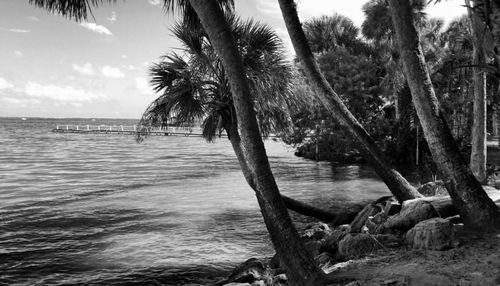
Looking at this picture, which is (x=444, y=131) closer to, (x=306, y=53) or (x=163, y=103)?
(x=306, y=53)

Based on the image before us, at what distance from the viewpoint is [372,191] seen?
17766 millimetres

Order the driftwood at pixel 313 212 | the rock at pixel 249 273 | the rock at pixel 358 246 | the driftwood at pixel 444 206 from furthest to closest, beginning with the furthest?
the driftwood at pixel 313 212
the driftwood at pixel 444 206
the rock at pixel 249 273
the rock at pixel 358 246

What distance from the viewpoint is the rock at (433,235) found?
19.4 feet

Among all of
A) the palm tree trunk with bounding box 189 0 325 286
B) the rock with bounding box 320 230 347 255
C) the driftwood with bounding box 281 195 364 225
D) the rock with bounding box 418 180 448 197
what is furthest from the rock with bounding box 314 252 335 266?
the rock with bounding box 418 180 448 197

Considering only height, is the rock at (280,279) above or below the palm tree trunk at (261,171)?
below

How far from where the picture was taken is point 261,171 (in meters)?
5.14

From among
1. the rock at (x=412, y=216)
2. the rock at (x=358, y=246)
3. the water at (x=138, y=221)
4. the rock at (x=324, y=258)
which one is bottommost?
the water at (x=138, y=221)

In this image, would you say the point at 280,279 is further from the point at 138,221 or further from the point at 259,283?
the point at 138,221

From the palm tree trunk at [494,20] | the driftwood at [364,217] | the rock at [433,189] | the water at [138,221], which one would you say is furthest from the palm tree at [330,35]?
the palm tree trunk at [494,20]

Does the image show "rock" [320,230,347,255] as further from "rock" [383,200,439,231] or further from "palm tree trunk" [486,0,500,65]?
"palm tree trunk" [486,0,500,65]

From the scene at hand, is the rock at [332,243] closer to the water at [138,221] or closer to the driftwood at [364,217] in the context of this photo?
the driftwood at [364,217]

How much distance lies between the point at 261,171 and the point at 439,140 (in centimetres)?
351

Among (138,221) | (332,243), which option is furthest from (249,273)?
(138,221)

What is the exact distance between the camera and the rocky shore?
4977mm
